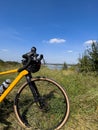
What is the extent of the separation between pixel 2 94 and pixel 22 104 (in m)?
1.40

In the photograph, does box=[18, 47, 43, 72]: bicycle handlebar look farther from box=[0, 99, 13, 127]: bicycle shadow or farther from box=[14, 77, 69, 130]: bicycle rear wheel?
box=[0, 99, 13, 127]: bicycle shadow

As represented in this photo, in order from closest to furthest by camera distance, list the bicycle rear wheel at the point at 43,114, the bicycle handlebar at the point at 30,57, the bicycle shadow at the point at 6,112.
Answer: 1. the bicycle handlebar at the point at 30,57
2. the bicycle rear wheel at the point at 43,114
3. the bicycle shadow at the point at 6,112

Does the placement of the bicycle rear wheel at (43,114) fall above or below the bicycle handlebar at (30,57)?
below

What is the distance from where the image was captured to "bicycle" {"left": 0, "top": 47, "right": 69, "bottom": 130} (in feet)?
12.7

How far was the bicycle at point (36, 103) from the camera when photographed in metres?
3.88

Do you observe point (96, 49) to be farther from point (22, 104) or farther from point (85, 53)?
point (22, 104)

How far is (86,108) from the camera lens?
509cm

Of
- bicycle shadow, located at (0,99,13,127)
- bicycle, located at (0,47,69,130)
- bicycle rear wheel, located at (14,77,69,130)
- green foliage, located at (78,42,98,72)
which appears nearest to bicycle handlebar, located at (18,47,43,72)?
bicycle, located at (0,47,69,130)

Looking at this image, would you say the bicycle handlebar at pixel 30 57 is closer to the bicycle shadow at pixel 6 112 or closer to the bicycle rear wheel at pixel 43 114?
the bicycle rear wheel at pixel 43 114

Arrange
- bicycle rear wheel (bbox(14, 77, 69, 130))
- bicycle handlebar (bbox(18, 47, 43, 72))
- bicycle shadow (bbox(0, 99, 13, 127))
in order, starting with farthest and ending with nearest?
bicycle shadow (bbox(0, 99, 13, 127))
bicycle rear wheel (bbox(14, 77, 69, 130))
bicycle handlebar (bbox(18, 47, 43, 72))

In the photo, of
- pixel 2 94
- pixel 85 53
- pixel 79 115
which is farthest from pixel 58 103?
pixel 85 53

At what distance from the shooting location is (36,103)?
3979 mm

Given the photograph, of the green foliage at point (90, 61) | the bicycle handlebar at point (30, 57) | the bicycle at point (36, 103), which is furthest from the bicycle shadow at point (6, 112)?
the green foliage at point (90, 61)

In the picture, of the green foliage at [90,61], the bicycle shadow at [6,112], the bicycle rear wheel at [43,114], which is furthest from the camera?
the green foliage at [90,61]
